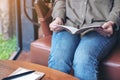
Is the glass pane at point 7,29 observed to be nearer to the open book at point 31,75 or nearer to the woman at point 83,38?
the woman at point 83,38

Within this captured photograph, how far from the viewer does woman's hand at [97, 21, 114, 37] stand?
4.79 ft

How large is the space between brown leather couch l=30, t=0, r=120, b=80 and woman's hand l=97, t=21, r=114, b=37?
0.50ft

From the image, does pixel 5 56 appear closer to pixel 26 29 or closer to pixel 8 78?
pixel 26 29

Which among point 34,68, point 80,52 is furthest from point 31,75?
point 80,52

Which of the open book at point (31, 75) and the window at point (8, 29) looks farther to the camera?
the window at point (8, 29)

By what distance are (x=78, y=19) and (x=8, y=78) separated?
28.5 inches

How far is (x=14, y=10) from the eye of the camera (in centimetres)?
249

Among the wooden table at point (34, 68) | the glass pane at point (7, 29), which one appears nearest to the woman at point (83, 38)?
the wooden table at point (34, 68)

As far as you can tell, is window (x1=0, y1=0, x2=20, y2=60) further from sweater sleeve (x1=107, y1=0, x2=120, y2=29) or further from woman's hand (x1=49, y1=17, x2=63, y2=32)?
sweater sleeve (x1=107, y1=0, x2=120, y2=29)

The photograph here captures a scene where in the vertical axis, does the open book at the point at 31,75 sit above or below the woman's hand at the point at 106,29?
below

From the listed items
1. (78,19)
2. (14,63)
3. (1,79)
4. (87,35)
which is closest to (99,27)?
(87,35)

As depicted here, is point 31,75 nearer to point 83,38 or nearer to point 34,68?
point 34,68

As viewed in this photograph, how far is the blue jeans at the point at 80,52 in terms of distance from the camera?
1369 millimetres

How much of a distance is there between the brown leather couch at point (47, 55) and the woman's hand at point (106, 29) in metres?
0.15
